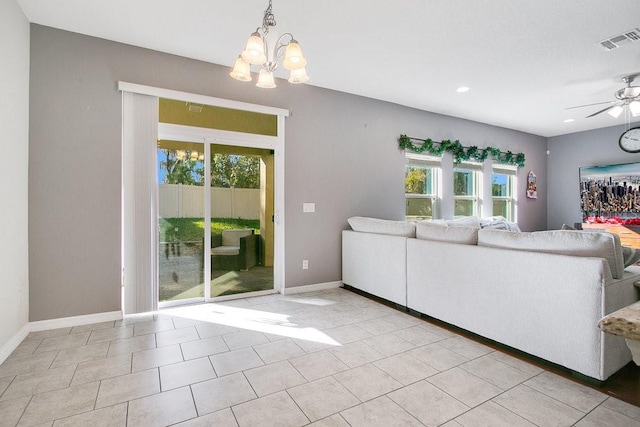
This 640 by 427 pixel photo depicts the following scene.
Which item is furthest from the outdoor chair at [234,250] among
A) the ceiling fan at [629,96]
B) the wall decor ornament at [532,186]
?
the wall decor ornament at [532,186]

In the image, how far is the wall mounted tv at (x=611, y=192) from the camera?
19.5 ft

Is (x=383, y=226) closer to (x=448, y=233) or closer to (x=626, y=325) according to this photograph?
(x=448, y=233)

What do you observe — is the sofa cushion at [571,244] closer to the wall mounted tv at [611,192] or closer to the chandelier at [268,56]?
the chandelier at [268,56]

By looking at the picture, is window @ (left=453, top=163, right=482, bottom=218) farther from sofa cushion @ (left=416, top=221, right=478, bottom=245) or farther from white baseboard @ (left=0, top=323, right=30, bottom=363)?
→ white baseboard @ (left=0, top=323, right=30, bottom=363)

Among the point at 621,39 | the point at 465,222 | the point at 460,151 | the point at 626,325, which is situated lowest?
the point at 626,325

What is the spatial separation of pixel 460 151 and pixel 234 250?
4380 millimetres

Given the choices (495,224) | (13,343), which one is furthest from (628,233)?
(13,343)

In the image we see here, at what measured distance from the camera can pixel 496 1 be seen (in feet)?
8.27

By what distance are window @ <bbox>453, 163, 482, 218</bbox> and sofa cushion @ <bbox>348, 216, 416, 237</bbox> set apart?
8.57 feet

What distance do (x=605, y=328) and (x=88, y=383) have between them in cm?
268

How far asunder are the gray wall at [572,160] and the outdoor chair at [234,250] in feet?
22.6

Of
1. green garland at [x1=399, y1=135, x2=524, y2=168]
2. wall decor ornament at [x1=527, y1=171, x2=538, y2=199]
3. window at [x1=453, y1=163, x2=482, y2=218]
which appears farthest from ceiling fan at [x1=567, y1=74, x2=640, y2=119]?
wall decor ornament at [x1=527, y1=171, x2=538, y2=199]

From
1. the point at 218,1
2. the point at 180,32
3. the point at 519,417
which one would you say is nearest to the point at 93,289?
the point at 180,32

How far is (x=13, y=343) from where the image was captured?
2516mm
